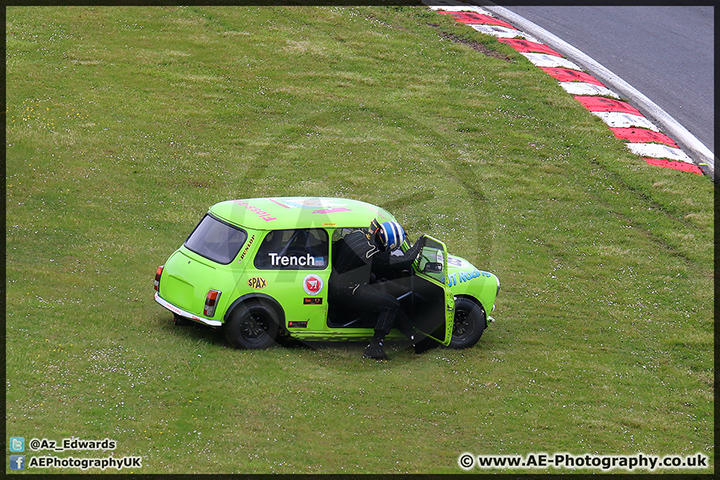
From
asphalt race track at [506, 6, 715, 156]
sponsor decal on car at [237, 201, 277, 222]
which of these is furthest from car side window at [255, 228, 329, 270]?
asphalt race track at [506, 6, 715, 156]

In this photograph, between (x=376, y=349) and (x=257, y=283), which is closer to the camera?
(x=257, y=283)

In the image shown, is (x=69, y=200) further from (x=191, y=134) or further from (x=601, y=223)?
(x=601, y=223)

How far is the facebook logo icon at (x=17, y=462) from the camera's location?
6.91 m

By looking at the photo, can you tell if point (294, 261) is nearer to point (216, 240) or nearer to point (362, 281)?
point (362, 281)

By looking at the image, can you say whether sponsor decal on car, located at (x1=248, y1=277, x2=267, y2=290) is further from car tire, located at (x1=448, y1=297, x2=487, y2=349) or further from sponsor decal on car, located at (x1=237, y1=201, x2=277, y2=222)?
car tire, located at (x1=448, y1=297, x2=487, y2=349)

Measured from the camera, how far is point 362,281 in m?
10.1

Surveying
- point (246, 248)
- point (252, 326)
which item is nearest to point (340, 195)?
point (246, 248)

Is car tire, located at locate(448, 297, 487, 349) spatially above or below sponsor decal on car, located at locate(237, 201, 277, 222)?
below

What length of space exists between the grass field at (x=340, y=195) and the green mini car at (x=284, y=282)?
0.43 meters

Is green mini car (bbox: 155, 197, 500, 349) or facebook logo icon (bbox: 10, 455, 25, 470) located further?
green mini car (bbox: 155, 197, 500, 349)

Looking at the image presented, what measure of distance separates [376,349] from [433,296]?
1167 millimetres

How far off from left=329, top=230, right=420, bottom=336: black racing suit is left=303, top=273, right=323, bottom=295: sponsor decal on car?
179 millimetres

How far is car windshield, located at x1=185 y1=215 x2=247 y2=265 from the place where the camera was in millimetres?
9984
